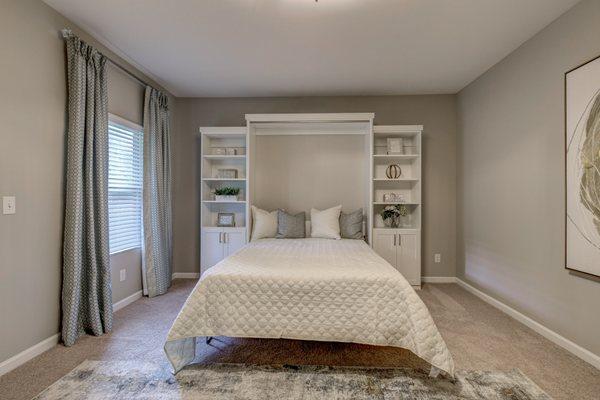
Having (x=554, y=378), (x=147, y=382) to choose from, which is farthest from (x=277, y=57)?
(x=554, y=378)

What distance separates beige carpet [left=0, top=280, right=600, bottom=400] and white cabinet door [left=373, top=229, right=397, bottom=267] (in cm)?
108

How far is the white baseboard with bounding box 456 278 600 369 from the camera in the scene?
2.12 meters

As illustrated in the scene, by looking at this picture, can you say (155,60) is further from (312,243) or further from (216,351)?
(216,351)

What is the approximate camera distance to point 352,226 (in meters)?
3.83

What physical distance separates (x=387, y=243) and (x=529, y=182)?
164 centimetres

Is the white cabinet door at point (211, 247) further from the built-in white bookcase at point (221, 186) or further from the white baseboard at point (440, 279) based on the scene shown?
the white baseboard at point (440, 279)

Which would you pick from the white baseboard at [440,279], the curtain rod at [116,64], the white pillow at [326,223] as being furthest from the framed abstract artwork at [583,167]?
the curtain rod at [116,64]

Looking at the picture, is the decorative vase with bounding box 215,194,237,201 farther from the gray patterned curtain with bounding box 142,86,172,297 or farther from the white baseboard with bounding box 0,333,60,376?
the white baseboard with bounding box 0,333,60,376

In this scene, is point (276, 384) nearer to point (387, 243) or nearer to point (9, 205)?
point (9, 205)

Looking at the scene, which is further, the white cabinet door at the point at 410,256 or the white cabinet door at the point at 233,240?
the white cabinet door at the point at 233,240

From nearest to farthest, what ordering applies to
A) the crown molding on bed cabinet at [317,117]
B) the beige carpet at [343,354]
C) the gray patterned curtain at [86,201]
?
the beige carpet at [343,354], the gray patterned curtain at [86,201], the crown molding on bed cabinet at [317,117]

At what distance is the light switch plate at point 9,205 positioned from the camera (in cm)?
197

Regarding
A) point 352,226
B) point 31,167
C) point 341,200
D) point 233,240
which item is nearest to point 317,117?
point 341,200

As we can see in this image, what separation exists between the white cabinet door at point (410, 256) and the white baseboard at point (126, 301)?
3.09 meters
